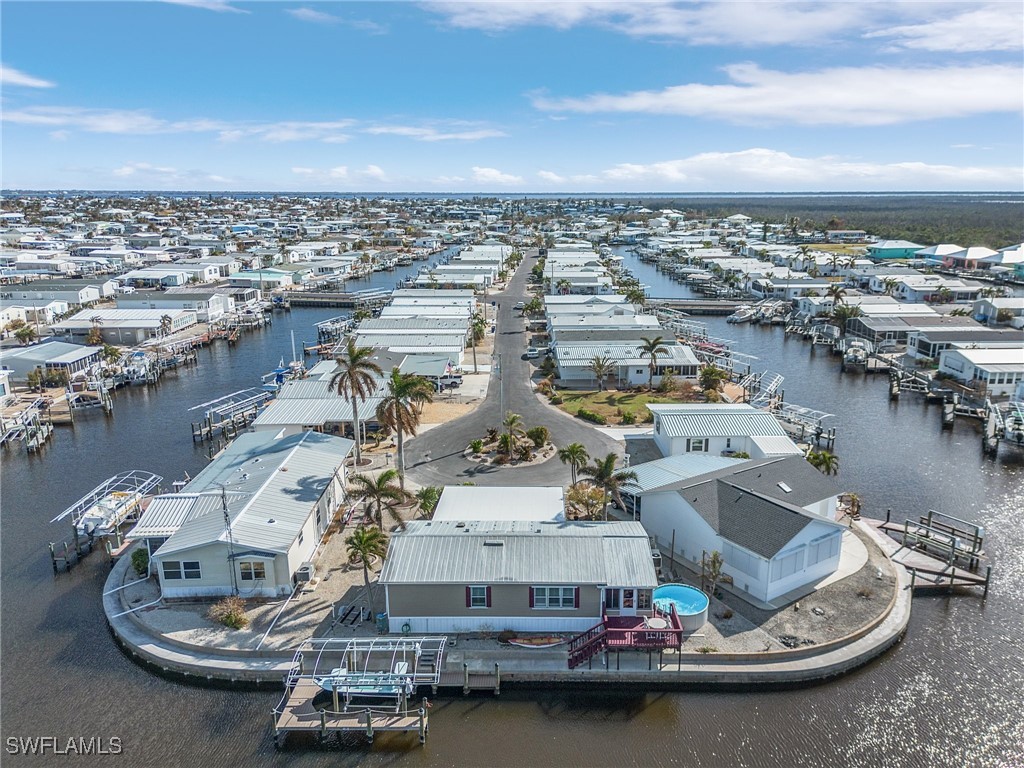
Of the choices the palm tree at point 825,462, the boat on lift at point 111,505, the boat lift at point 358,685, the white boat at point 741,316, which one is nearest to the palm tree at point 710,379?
the palm tree at point 825,462

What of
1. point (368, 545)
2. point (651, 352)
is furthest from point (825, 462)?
point (368, 545)

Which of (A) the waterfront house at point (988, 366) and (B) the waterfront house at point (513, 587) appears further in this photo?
(A) the waterfront house at point (988, 366)

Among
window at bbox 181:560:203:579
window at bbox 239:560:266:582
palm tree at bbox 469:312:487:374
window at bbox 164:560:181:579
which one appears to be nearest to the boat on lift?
window at bbox 164:560:181:579

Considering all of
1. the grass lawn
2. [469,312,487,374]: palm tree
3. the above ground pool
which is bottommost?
the above ground pool

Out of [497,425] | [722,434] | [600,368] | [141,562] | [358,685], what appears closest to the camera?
[358,685]

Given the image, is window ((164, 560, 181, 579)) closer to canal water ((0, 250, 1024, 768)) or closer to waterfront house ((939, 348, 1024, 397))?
canal water ((0, 250, 1024, 768))

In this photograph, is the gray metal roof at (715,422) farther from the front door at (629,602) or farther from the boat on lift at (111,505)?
the boat on lift at (111,505)

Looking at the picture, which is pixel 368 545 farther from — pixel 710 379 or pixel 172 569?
pixel 710 379

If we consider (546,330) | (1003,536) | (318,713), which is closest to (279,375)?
(546,330)
